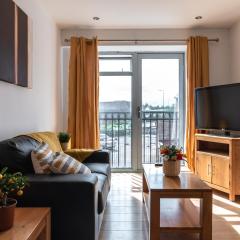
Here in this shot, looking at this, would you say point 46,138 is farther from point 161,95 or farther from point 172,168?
point 161,95

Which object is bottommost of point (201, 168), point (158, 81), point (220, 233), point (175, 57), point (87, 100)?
point (220, 233)

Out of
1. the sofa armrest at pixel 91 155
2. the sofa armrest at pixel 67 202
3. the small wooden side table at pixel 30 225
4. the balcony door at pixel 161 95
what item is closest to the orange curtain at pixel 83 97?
the balcony door at pixel 161 95

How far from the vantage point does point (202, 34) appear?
446cm

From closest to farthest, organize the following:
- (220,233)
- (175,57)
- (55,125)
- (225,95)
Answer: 1. (220,233)
2. (225,95)
3. (55,125)
4. (175,57)

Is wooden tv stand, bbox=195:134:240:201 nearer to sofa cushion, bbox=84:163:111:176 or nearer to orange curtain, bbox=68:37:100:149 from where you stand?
sofa cushion, bbox=84:163:111:176

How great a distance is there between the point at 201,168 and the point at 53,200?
2548 millimetres

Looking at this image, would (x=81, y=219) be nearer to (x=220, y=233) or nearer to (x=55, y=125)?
(x=220, y=233)

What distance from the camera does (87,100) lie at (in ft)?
14.2

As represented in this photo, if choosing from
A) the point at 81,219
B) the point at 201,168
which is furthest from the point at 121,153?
the point at 81,219

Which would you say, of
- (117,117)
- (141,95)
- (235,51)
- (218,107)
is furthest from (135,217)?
(235,51)

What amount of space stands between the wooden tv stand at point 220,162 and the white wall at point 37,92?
7.20 ft

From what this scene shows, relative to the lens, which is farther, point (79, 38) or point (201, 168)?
point (79, 38)

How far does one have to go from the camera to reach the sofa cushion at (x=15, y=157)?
2020mm

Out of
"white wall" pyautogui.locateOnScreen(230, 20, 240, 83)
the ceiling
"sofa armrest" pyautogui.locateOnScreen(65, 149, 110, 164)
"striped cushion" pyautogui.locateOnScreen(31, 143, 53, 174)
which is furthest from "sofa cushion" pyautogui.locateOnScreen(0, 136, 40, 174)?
"white wall" pyautogui.locateOnScreen(230, 20, 240, 83)
